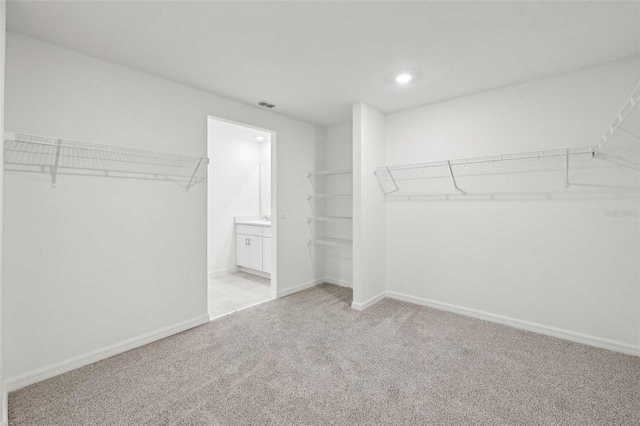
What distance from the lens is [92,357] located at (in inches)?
88.4

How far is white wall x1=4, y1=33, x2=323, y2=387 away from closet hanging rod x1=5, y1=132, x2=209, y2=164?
0.31ft

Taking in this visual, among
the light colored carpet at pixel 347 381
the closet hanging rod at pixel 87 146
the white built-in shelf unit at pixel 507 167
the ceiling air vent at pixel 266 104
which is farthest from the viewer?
the ceiling air vent at pixel 266 104

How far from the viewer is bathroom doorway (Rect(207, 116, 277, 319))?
4.60 meters

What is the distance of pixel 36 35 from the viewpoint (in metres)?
1.98

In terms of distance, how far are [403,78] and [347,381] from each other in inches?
99.7

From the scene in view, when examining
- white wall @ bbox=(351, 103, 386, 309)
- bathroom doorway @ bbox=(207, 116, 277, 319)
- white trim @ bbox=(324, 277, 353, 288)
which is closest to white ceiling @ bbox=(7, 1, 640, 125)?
white wall @ bbox=(351, 103, 386, 309)

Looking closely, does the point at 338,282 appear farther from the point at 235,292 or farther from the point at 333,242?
the point at 235,292

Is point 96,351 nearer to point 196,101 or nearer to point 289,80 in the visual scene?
point 196,101

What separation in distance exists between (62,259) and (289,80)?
2295 mm

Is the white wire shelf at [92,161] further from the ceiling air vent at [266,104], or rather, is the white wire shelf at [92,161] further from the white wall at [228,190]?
the white wall at [228,190]

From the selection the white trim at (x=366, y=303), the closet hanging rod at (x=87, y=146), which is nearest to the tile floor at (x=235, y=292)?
the white trim at (x=366, y=303)

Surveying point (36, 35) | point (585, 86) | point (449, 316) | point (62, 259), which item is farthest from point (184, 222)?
point (585, 86)

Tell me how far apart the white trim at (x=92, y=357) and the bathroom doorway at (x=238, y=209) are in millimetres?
1422

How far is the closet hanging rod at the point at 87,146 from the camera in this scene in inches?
74.5
